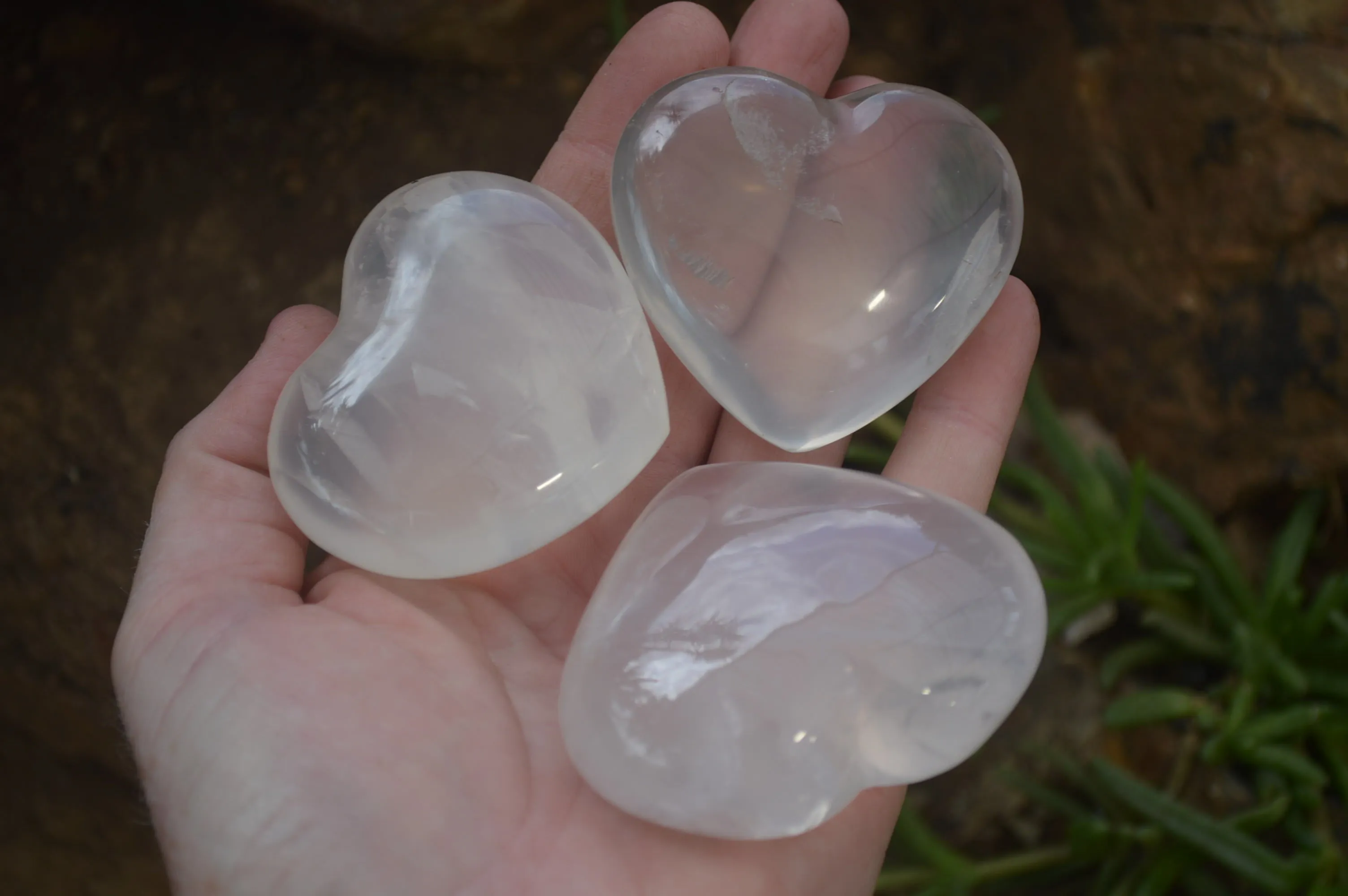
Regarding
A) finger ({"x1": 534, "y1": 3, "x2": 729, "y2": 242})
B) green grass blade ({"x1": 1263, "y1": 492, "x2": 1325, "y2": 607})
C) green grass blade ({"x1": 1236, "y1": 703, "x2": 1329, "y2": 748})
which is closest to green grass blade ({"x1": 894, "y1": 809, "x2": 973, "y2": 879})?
green grass blade ({"x1": 1236, "y1": 703, "x2": 1329, "y2": 748})

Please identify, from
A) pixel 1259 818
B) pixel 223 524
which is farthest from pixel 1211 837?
pixel 223 524

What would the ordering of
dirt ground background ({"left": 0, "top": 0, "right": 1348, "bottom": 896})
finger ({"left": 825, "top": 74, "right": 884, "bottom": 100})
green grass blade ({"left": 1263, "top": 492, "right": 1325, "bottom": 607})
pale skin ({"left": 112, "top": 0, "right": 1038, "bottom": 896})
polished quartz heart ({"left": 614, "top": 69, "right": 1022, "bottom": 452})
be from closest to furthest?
pale skin ({"left": 112, "top": 0, "right": 1038, "bottom": 896}) → polished quartz heart ({"left": 614, "top": 69, "right": 1022, "bottom": 452}) → finger ({"left": 825, "top": 74, "right": 884, "bottom": 100}) → green grass blade ({"left": 1263, "top": 492, "right": 1325, "bottom": 607}) → dirt ground background ({"left": 0, "top": 0, "right": 1348, "bottom": 896})

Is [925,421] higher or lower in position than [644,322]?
lower

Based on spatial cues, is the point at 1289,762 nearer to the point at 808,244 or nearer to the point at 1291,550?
the point at 1291,550

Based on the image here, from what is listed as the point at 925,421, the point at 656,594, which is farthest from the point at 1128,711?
the point at 656,594

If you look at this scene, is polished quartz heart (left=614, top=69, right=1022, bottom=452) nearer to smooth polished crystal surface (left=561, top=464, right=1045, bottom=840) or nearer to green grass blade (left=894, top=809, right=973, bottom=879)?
smooth polished crystal surface (left=561, top=464, right=1045, bottom=840)

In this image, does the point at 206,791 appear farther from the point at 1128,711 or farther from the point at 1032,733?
the point at 1032,733
